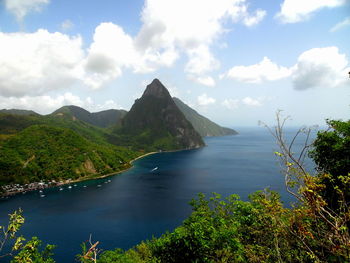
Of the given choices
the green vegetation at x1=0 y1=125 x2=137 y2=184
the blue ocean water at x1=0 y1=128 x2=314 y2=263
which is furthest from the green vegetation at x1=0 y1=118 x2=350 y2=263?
the green vegetation at x1=0 y1=125 x2=137 y2=184

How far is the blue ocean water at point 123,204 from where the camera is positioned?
256 feet

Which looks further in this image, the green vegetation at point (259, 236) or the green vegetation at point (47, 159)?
the green vegetation at point (47, 159)

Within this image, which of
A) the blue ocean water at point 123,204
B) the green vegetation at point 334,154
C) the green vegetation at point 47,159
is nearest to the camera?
the green vegetation at point 334,154

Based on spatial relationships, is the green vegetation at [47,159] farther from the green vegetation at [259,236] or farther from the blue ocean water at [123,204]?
the green vegetation at [259,236]

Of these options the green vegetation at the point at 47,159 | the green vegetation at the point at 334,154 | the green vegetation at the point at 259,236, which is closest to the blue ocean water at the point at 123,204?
the green vegetation at the point at 47,159

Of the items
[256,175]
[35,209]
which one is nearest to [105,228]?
[35,209]

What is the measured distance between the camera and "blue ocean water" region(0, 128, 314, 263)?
78.1m

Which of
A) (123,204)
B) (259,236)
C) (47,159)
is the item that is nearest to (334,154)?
(259,236)

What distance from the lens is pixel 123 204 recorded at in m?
110

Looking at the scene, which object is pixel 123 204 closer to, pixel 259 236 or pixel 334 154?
pixel 259 236

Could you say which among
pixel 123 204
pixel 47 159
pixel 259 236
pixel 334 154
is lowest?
pixel 123 204

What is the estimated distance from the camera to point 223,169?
18250cm

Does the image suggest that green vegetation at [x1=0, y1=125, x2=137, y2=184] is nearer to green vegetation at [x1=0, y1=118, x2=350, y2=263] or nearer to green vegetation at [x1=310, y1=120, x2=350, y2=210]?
green vegetation at [x1=0, y1=118, x2=350, y2=263]

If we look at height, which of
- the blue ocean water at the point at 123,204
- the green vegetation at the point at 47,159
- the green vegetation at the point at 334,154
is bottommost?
the blue ocean water at the point at 123,204
